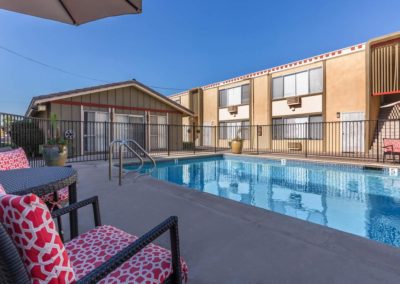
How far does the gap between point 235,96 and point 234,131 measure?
2.51m

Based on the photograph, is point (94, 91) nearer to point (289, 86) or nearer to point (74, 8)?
point (74, 8)

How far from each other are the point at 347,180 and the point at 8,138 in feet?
33.8

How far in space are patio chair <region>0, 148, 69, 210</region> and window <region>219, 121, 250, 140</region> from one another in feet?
45.5

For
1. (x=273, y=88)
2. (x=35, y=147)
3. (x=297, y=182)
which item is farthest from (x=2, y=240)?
(x=273, y=88)

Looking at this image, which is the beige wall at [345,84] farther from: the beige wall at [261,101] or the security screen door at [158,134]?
the security screen door at [158,134]

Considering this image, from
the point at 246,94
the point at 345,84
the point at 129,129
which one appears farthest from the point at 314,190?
the point at 246,94

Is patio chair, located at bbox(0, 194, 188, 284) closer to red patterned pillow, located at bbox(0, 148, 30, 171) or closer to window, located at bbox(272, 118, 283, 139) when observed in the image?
red patterned pillow, located at bbox(0, 148, 30, 171)

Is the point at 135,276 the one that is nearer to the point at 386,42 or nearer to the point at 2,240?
the point at 2,240

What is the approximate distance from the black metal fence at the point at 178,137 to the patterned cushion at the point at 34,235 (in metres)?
7.62

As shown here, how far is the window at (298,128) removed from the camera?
12828mm

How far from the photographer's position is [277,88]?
14531 millimetres

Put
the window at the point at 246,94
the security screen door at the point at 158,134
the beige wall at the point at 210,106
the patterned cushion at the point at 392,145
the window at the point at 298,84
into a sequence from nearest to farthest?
the patterned cushion at the point at 392,145 < the window at the point at 298,84 < the security screen door at the point at 158,134 < the window at the point at 246,94 < the beige wall at the point at 210,106

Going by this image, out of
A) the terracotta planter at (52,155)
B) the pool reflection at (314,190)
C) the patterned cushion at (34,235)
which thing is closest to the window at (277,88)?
the pool reflection at (314,190)

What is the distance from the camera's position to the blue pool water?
3.62m
